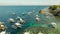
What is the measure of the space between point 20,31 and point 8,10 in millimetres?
267

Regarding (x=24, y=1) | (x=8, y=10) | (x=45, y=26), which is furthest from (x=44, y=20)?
(x=8, y=10)

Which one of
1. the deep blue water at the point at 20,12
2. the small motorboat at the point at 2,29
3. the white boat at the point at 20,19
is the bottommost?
the small motorboat at the point at 2,29

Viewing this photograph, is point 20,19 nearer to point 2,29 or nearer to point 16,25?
point 16,25

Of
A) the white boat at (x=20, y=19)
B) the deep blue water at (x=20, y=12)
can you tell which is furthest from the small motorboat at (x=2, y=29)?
the white boat at (x=20, y=19)

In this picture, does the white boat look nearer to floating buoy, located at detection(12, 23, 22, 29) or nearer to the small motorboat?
floating buoy, located at detection(12, 23, 22, 29)

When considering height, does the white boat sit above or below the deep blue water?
below

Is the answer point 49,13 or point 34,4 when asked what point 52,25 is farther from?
point 34,4

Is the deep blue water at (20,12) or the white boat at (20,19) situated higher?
the deep blue water at (20,12)

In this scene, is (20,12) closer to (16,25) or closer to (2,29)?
(16,25)

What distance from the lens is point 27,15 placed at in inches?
50.3

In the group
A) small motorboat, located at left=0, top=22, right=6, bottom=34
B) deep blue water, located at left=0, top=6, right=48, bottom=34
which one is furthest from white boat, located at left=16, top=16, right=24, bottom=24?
small motorboat, located at left=0, top=22, right=6, bottom=34

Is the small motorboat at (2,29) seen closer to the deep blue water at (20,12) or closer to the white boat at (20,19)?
the deep blue water at (20,12)

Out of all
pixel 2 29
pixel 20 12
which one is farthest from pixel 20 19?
pixel 2 29

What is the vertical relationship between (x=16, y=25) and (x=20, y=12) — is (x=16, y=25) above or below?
below
